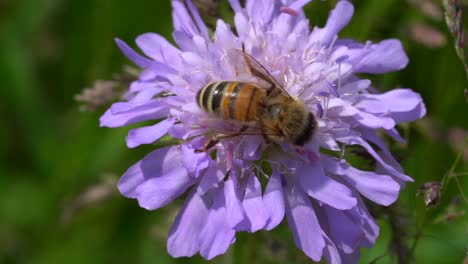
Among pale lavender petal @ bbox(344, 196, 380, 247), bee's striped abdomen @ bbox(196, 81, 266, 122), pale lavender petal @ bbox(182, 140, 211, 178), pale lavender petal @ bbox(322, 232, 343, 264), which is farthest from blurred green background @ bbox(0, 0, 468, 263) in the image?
bee's striped abdomen @ bbox(196, 81, 266, 122)

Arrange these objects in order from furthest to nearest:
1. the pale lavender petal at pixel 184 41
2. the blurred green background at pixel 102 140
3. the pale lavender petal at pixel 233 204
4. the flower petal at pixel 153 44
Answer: the blurred green background at pixel 102 140, the flower petal at pixel 153 44, the pale lavender petal at pixel 184 41, the pale lavender petal at pixel 233 204

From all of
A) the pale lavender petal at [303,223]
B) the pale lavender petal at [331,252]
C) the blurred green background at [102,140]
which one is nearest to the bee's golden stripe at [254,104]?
the pale lavender petal at [303,223]

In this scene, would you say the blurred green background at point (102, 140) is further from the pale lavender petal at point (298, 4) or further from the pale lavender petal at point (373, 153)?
the pale lavender petal at point (298, 4)

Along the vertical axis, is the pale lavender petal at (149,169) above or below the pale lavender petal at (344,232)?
above

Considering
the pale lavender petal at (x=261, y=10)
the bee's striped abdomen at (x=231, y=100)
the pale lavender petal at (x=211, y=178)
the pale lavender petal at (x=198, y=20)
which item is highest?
the pale lavender petal at (x=198, y=20)

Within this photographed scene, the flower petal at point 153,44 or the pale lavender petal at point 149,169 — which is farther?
the flower petal at point 153,44

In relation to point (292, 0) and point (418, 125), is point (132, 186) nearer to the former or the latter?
point (292, 0)

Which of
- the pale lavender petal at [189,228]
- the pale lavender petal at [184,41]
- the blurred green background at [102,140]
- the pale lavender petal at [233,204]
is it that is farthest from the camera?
the blurred green background at [102,140]
